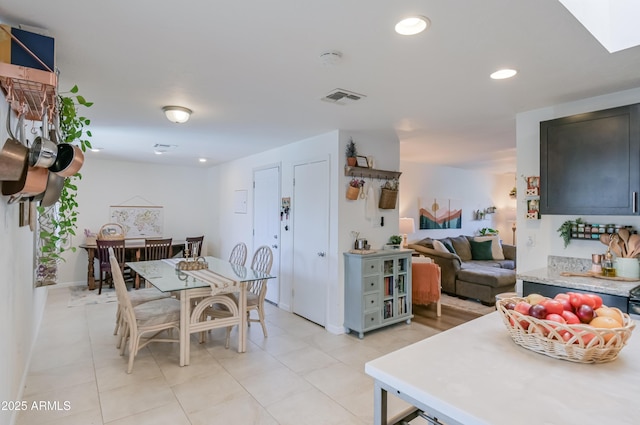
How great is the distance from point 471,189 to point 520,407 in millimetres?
7214

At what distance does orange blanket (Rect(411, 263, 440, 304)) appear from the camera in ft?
14.6

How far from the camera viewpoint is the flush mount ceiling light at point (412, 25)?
1598mm

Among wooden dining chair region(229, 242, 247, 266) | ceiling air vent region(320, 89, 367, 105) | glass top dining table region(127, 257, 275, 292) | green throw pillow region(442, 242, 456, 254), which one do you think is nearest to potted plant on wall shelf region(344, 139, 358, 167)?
ceiling air vent region(320, 89, 367, 105)

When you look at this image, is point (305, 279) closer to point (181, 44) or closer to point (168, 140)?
point (168, 140)

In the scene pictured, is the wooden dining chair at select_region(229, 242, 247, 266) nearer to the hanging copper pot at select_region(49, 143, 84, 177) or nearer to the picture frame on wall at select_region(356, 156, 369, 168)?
the picture frame on wall at select_region(356, 156, 369, 168)

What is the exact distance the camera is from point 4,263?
1815 mm

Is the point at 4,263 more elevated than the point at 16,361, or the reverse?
the point at 4,263

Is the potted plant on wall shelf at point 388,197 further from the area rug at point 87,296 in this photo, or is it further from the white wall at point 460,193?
the area rug at point 87,296

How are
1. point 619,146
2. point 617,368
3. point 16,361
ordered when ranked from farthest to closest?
1. point 619,146
2. point 16,361
3. point 617,368

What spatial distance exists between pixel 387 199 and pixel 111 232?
5105 millimetres

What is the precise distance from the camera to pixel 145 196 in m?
6.69

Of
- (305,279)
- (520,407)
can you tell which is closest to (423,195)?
(305,279)

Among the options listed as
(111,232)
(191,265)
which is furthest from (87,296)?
(191,265)

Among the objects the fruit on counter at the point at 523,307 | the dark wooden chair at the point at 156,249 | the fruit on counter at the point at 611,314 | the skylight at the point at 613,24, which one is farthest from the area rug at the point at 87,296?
the skylight at the point at 613,24
